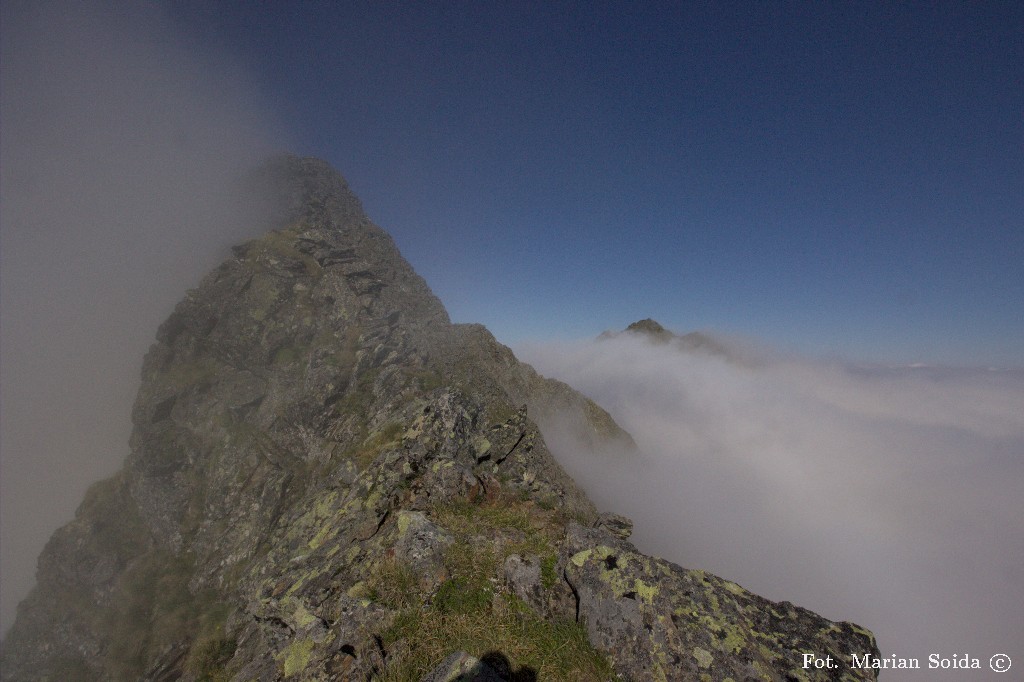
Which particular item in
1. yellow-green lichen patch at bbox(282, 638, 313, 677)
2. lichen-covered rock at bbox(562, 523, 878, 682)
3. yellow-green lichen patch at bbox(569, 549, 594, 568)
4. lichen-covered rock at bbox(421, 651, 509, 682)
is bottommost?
yellow-green lichen patch at bbox(282, 638, 313, 677)

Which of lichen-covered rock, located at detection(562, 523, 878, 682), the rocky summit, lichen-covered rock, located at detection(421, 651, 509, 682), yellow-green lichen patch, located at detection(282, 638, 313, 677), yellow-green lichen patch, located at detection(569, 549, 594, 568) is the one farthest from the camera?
yellow-green lichen patch, located at detection(569, 549, 594, 568)

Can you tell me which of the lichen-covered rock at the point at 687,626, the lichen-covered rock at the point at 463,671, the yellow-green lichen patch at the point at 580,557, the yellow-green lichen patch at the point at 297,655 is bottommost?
the yellow-green lichen patch at the point at 297,655

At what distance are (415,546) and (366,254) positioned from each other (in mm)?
84044

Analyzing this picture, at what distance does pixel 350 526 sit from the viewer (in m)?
15.2

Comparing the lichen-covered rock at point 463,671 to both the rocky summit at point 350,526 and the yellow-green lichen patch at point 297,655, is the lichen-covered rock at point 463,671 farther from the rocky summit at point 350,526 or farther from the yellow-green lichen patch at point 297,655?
the yellow-green lichen patch at point 297,655

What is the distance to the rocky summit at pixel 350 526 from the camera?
991 cm

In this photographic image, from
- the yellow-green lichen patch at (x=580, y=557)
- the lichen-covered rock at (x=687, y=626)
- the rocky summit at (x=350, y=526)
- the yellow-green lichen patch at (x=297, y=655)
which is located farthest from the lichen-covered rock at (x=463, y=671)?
the yellow-green lichen patch at (x=297, y=655)

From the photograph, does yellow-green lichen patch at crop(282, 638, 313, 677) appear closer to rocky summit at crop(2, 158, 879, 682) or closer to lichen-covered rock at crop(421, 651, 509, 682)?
rocky summit at crop(2, 158, 879, 682)

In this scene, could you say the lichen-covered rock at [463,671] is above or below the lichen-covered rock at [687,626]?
below

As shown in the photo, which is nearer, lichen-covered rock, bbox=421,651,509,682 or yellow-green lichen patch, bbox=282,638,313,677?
lichen-covered rock, bbox=421,651,509,682


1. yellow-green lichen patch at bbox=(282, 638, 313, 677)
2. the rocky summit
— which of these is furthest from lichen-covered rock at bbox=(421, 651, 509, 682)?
yellow-green lichen patch at bbox=(282, 638, 313, 677)

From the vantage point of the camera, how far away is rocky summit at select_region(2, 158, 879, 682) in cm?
991

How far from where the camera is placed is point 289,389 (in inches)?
2240

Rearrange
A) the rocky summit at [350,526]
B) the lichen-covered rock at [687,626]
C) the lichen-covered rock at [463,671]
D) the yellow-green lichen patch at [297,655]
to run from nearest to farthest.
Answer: the lichen-covered rock at [463,671] → the lichen-covered rock at [687,626] → the rocky summit at [350,526] → the yellow-green lichen patch at [297,655]
